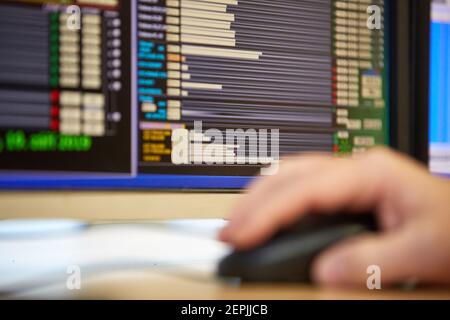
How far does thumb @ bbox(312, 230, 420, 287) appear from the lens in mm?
326

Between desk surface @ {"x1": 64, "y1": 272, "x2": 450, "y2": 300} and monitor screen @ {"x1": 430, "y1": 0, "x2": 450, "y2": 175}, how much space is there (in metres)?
0.37

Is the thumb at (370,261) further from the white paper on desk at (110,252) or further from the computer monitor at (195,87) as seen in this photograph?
the computer monitor at (195,87)

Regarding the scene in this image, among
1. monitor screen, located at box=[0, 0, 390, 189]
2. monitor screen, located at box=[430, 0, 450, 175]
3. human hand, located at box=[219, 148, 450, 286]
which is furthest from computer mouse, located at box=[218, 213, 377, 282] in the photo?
monitor screen, located at box=[430, 0, 450, 175]

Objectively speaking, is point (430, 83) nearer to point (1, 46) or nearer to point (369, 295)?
point (369, 295)

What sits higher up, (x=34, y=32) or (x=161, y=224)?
(x=34, y=32)

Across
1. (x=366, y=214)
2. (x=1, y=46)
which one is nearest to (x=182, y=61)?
(x=1, y=46)

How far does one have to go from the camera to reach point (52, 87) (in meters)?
0.50

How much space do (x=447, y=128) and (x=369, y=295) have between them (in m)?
0.44

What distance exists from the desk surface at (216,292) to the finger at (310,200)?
0.04 meters

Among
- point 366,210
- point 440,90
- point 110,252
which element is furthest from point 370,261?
point 440,90

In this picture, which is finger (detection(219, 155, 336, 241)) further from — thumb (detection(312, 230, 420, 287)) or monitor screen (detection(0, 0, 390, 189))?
monitor screen (detection(0, 0, 390, 189))

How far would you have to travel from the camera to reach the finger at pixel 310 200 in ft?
1.14

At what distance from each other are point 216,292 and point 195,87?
288 mm

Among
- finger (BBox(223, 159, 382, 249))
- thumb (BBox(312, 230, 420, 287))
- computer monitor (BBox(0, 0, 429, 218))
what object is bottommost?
thumb (BBox(312, 230, 420, 287))
